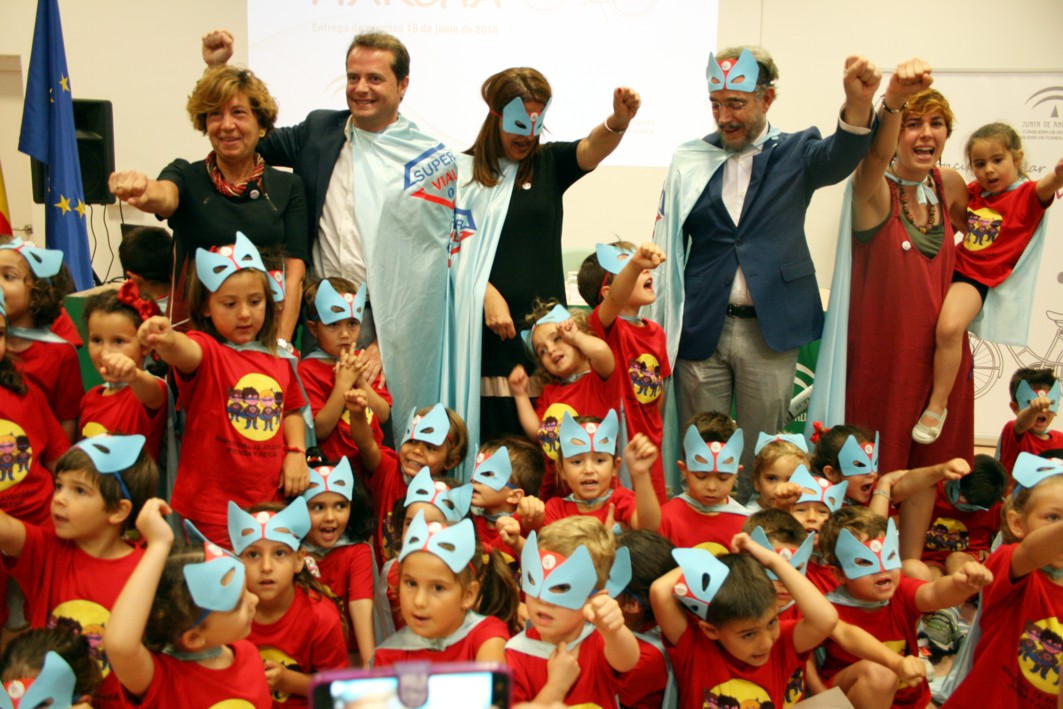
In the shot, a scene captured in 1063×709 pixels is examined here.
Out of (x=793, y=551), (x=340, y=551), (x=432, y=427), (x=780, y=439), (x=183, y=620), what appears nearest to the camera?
(x=183, y=620)

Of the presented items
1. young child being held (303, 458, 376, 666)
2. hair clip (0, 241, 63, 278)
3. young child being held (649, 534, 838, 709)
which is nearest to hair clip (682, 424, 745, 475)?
young child being held (649, 534, 838, 709)

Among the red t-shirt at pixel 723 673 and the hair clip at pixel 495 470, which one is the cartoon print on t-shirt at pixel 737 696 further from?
the hair clip at pixel 495 470

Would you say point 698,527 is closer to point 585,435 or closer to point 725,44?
point 585,435

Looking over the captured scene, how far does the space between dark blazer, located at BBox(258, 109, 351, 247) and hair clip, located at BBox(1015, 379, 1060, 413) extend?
2.65 m

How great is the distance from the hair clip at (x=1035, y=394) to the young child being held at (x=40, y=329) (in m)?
3.23

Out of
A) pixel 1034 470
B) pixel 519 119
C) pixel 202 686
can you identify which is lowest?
pixel 202 686

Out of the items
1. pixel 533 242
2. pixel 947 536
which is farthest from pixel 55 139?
pixel 947 536

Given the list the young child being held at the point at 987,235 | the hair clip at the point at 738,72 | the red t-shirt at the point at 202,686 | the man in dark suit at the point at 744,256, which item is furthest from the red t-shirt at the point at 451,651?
the hair clip at the point at 738,72

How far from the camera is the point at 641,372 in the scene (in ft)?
10.9

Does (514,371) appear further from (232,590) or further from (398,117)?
(232,590)

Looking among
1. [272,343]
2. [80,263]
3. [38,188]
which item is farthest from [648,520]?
[38,188]

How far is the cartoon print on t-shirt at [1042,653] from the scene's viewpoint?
2.23 meters

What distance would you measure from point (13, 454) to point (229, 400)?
1.76 ft

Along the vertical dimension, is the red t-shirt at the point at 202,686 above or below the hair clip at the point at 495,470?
below
